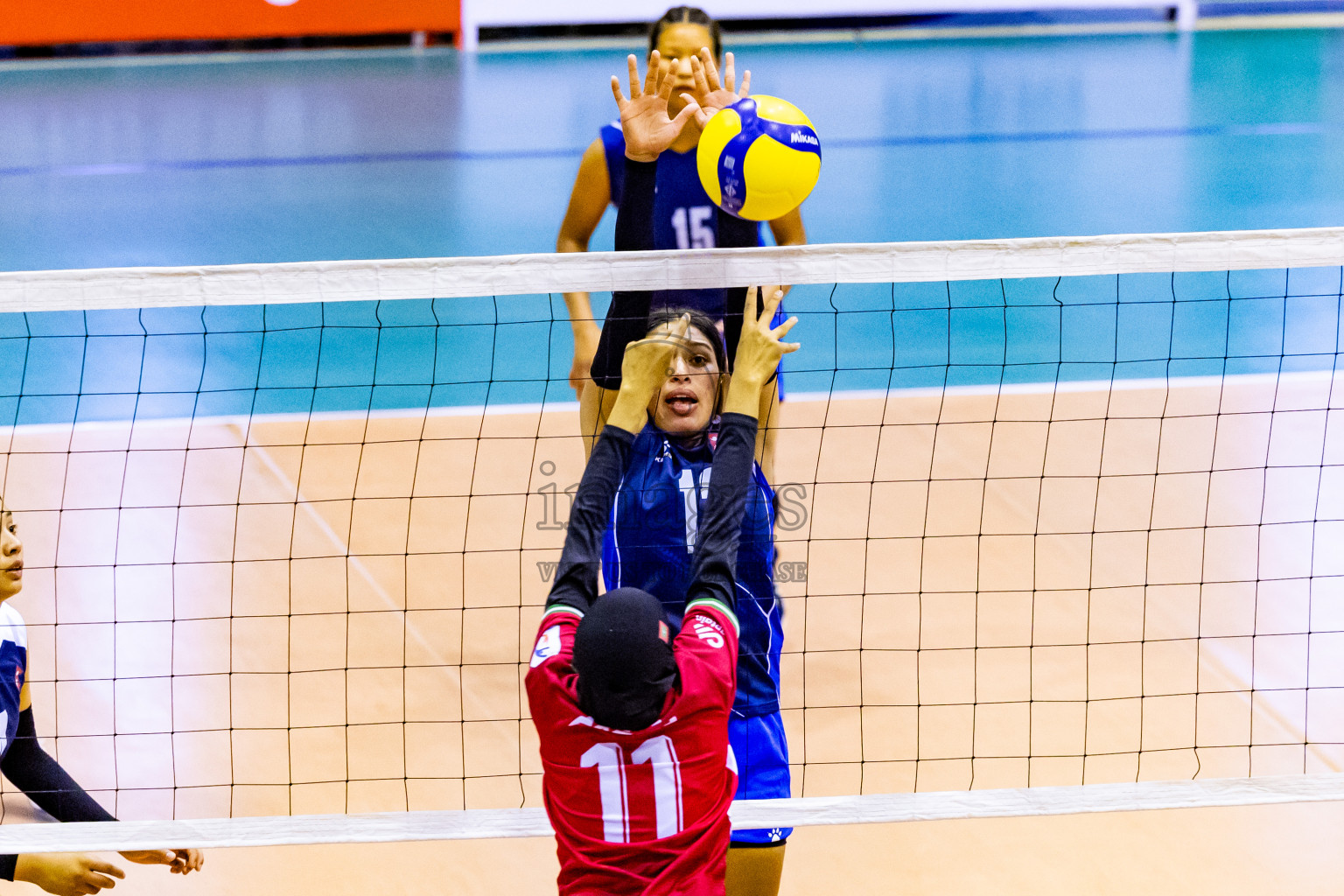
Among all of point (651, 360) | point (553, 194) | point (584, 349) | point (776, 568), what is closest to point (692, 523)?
point (651, 360)

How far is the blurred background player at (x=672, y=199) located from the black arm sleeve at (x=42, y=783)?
1595 mm

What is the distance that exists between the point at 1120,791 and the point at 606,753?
1422 millimetres

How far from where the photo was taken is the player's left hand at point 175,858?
10.00 ft

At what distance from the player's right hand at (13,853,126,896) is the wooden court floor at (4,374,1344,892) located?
480 mm

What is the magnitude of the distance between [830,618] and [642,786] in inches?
88.9

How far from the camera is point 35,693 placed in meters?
4.14

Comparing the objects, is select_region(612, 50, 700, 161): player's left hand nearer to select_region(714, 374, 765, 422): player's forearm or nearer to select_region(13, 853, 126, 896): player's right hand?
select_region(714, 374, 765, 422): player's forearm

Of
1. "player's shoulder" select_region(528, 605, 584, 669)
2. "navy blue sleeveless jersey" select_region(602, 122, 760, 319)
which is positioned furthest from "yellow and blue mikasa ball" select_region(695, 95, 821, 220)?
"player's shoulder" select_region(528, 605, 584, 669)

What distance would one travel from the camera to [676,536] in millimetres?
3203

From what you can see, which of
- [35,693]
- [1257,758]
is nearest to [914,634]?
[1257,758]

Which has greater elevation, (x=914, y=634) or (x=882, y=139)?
(x=882, y=139)

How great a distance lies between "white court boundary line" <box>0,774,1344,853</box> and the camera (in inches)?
118

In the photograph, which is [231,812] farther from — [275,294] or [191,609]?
[275,294]

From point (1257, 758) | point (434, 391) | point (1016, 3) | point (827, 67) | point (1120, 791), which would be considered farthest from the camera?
point (1016, 3)
